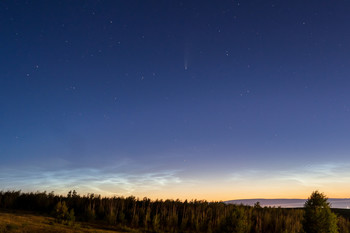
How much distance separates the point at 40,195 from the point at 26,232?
66.8ft

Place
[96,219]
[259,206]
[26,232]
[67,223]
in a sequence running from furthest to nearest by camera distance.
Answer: [259,206], [96,219], [67,223], [26,232]

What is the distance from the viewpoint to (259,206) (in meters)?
52.9

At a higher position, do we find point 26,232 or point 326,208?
point 326,208

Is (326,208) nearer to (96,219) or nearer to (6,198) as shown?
(96,219)

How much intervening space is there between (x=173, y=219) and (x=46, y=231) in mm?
19130

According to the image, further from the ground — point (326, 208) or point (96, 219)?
point (326, 208)

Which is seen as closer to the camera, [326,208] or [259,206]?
[326,208]

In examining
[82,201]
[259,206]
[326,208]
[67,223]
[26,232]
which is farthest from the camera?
[259,206]

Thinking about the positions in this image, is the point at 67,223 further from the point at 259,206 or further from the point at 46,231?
the point at 259,206

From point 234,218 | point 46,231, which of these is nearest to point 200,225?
point 234,218

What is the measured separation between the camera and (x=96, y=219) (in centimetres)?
3481

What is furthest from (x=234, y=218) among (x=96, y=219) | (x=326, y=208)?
(x=96, y=219)

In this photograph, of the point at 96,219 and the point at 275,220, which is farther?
the point at 275,220

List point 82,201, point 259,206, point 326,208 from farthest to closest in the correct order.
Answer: point 259,206 < point 82,201 < point 326,208
